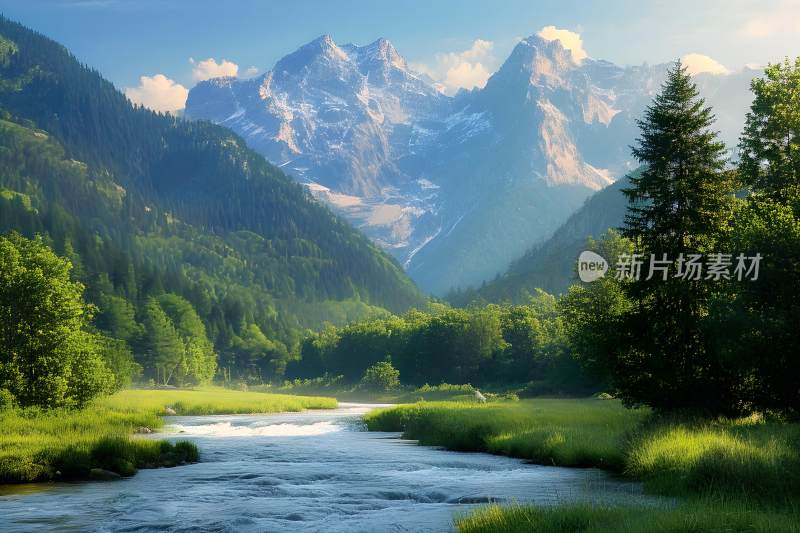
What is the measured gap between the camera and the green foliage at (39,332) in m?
55.4

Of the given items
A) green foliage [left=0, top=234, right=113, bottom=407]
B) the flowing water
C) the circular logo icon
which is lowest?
the flowing water

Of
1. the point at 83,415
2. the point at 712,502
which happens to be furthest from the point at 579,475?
the point at 83,415

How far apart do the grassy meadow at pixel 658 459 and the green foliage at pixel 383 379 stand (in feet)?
360

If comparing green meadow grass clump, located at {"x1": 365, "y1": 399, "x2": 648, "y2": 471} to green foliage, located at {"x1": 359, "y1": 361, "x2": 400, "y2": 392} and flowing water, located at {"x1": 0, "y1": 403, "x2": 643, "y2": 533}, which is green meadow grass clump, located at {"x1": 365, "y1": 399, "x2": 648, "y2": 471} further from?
green foliage, located at {"x1": 359, "y1": 361, "x2": 400, "y2": 392}

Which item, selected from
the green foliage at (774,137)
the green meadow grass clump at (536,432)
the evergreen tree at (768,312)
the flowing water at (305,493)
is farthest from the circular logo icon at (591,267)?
the flowing water at (305,493)

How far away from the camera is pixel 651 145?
157 ft

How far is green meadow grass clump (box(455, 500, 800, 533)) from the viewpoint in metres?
18.5

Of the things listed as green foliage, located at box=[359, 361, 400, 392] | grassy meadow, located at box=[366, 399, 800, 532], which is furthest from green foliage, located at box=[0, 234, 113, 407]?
green foliage, located at box=[359, 361, 400, 392]

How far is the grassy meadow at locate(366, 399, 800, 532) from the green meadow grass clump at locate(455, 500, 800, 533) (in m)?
0.03

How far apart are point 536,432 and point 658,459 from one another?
16397 millimetres

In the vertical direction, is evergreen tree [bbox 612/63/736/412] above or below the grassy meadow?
above

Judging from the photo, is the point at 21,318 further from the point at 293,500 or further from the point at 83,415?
the point at 293,500

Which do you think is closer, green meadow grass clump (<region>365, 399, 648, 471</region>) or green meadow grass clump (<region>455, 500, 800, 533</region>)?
green meadow grass clump (<region>455, 500, 800, 533</region>)

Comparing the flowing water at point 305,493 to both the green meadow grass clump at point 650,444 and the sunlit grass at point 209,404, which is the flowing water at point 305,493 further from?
the sunlit grass at point 209,404
